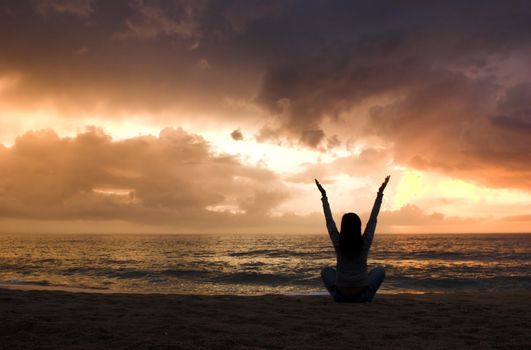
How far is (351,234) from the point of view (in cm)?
636

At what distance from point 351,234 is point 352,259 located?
63 cm

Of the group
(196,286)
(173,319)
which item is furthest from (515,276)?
(173,319)

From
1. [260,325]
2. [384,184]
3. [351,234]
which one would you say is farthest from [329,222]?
[260,325]

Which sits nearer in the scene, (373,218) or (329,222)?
(373,218)

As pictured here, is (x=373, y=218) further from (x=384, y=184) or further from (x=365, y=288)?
(x=365, y=288)

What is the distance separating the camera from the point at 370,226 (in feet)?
22.0

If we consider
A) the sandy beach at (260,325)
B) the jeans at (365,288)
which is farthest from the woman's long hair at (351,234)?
the sandy beach at (260,325)

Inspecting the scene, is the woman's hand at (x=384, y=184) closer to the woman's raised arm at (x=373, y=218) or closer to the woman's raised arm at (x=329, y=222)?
the woman's raised arm at (x=373, y=218)

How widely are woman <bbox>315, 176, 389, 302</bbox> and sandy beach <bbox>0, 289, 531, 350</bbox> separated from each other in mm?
411

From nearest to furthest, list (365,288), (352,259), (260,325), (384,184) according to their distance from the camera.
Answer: (260,325) < (352,259) < (384,184) < (365,288)

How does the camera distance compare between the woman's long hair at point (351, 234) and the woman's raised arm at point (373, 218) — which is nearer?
the woman's long hair at point (351, 234)

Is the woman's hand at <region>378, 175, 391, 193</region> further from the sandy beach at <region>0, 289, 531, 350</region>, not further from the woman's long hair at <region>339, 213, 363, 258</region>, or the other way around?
the sandy beach at <region>0, 289, 531, 350</region>

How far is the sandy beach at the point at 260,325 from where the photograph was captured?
505cm

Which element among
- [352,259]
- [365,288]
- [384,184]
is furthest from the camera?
[365,288]
